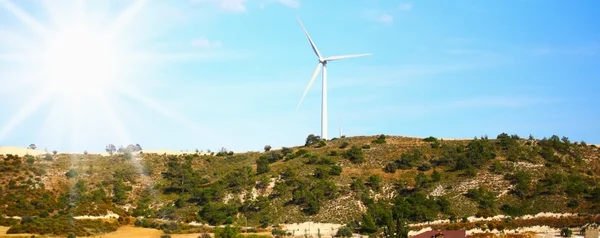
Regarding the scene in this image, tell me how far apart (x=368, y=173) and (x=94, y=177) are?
181 ft

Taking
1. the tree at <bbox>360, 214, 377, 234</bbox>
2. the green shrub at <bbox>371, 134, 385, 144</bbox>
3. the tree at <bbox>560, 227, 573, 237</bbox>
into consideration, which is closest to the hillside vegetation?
the tree at <bbox>360, 214, 377, 234</bbox>

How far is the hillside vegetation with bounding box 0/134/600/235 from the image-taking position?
106938mm

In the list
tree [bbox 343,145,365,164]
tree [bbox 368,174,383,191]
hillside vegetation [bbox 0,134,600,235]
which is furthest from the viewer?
tree [bbox 343,145,365,164]

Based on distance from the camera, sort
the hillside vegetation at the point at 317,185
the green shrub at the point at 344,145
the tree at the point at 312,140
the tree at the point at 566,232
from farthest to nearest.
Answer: the tree at the point at 312,140, the green shrub at the point at 344,145, the hillside vegetation at the point at 317,185, the tree at the point at 566,232

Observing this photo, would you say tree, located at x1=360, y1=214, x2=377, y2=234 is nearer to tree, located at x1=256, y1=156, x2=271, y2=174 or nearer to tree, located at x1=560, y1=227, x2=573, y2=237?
tree, located at x1=560, y1=227, x2=573, y2=237

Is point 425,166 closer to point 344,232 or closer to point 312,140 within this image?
point 344,232

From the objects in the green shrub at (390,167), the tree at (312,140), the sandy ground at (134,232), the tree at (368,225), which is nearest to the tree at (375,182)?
the green shrub at (390,167)

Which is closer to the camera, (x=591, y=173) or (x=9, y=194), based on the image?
(x=9, y=194)

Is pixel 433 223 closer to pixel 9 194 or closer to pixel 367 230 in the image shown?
pixel 367 230

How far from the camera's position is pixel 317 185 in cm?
11825

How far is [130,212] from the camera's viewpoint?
116438mm

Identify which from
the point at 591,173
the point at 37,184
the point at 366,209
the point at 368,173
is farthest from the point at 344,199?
the point at 37,184

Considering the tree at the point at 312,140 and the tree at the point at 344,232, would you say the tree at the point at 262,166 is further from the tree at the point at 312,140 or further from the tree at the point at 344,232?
the tree at the point at 344,232

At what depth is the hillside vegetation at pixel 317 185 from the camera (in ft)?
351
